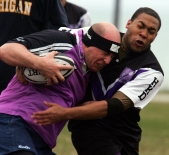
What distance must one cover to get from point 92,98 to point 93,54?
558 millimetres

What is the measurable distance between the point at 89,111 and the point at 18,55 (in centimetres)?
73

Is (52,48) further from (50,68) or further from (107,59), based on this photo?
(107,59)

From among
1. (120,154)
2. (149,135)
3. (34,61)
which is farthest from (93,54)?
(149,135)

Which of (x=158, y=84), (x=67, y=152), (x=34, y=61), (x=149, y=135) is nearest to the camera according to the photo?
(x=34, y=61)

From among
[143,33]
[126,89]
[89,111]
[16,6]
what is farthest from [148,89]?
[16,6]

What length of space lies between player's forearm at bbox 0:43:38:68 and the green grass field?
4.10 m

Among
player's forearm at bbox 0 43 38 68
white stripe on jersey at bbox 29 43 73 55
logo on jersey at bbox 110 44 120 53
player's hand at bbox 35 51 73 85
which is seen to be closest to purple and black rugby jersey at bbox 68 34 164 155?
logo on jersey at bbox 110 44 120 53

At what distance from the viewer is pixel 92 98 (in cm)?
679

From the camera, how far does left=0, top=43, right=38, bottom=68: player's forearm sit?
6.03 m

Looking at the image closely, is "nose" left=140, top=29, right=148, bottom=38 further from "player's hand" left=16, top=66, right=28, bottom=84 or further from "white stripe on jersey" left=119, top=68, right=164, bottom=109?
"player's hand" left=16, top=66, right=28, bottom=84

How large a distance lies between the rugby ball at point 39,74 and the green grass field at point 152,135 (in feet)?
13.1

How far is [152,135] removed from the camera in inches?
474

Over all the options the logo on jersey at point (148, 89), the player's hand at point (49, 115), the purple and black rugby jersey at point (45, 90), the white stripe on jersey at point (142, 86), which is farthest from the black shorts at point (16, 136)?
the logo on jersey at point (148, 89)

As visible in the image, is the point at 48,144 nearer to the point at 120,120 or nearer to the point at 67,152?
the point at 120,120
